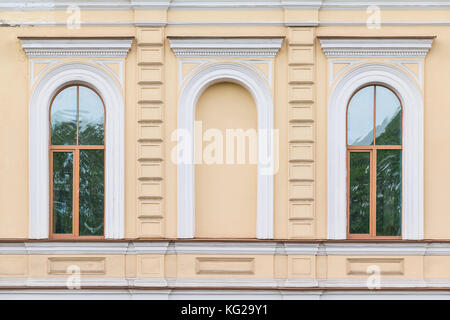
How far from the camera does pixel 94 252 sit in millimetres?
8805

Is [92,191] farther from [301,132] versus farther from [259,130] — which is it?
[301,132]

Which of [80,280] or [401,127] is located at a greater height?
[401,127]

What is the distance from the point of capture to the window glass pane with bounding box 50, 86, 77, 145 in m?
9.06

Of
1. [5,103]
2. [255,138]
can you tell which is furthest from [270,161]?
[5,103]

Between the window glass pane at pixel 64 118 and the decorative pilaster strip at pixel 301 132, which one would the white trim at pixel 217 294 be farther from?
the window glass pane at pixel 64 118

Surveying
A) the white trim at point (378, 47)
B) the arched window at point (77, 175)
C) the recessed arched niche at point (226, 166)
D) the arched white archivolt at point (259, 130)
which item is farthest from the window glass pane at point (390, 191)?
the arched window at point (77, 175)

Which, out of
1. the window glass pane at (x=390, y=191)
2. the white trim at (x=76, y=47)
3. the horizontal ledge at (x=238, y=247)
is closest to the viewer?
the horizontal ledge at (x=238, y=247)

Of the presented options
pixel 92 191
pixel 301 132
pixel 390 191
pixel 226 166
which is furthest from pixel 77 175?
pixel 390 191

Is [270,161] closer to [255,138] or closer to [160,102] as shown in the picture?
[255,138]

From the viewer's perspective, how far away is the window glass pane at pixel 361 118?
29.6ft

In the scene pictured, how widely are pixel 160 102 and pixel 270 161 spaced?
2.12 meters

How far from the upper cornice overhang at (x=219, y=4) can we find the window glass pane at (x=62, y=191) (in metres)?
2.57
